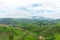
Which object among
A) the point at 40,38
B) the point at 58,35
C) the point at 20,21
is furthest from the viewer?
the point at 20,21

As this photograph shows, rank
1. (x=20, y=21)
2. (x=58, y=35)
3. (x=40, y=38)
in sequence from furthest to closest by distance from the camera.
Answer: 1. (x=20, y=21)
2. (x=58, y=35)
3. (x=40, y=38)

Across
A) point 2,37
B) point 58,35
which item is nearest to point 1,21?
point 2,37

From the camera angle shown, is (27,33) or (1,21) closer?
(27,33)

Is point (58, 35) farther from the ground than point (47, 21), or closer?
closer

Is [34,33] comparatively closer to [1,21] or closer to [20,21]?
[20,21]

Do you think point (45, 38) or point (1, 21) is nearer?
point (45, 38)

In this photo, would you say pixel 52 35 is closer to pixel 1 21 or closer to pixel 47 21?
pixel 47 21

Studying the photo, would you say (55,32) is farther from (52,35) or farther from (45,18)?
(45,18)

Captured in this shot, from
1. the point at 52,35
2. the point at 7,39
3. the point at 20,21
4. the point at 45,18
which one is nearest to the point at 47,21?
the point at 45,18
